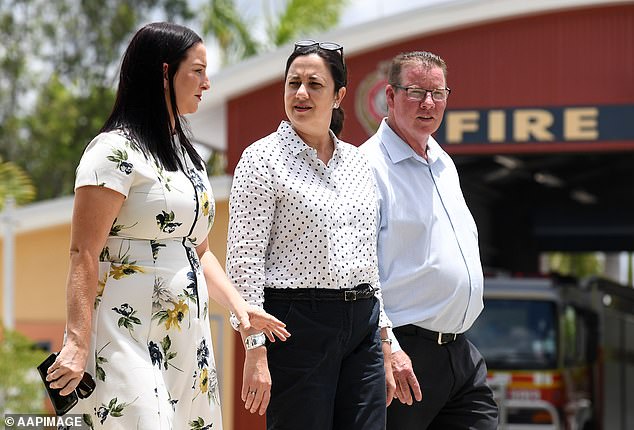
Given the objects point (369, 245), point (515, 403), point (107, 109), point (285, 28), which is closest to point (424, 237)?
point (369, 245)

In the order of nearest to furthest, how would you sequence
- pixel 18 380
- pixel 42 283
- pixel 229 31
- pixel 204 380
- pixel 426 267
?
1. pixel 204 380
2. pixel 426 267
3. pixel 18 380
4. pixel 42 283
5. pixel 229 31

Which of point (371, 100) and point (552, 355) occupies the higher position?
point (371, 100)

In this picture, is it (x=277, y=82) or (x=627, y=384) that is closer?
(x=277, y=82)

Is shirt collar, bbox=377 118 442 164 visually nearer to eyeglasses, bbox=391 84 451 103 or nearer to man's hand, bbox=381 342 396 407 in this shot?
eyeglasses, bbox=391 84 451 103

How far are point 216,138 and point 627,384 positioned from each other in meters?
6.56

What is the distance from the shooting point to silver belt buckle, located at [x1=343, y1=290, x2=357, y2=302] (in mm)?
4102

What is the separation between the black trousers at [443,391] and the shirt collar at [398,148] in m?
0.68

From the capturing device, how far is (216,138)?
17188 millimetres

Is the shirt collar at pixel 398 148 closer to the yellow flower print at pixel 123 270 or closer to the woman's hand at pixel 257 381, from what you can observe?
the woman's hand at pixel 257 381

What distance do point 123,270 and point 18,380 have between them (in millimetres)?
9411

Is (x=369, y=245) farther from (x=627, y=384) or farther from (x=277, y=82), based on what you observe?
(x=627, y=384)

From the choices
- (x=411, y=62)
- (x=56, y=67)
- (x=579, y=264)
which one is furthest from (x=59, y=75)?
(x=411, y=62)

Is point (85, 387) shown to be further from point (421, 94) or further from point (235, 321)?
point (421, 94)

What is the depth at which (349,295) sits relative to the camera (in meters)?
4.11
